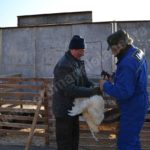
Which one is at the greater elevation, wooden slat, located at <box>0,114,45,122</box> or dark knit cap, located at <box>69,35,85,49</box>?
dark knit cap, located at <box>69,35,85,49</box>

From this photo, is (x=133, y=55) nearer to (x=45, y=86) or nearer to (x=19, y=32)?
(x=45, y=86)

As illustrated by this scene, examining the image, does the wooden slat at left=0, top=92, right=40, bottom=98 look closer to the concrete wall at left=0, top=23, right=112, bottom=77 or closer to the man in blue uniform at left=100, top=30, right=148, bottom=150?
the man in blue uniform at left=100, top=30, right=148, bottom=150

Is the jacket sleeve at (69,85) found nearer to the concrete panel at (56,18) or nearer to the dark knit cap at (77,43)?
the dark knit cap at (77,43)

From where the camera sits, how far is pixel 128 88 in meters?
4.73

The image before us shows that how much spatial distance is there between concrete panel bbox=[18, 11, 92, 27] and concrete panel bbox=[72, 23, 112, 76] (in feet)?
14.1

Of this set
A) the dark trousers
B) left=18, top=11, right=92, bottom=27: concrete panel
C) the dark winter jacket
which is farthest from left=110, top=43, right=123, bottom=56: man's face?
left=18, top=11, right=92, bottom=27: concrete panel

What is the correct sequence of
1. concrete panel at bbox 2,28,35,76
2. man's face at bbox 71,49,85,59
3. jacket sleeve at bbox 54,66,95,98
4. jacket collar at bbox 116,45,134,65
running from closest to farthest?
jacket collar at bbox 116,45,134,65
jacket sleeve at bbox 54,66,95,98
man's face at bbox 71,49,85,59
concrete panel at bbox 2,28,35,76

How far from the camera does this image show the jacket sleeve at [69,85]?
532cm

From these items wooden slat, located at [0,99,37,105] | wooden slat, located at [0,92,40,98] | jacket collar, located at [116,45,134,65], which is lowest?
wooden slat, located at [0,99,37,105]

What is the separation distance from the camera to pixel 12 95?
25.1 feet

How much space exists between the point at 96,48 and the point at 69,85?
7028 mm

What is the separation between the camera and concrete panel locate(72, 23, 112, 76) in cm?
1213

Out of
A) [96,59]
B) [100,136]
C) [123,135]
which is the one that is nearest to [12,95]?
[100,136]

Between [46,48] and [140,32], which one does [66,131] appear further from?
[46,48]
